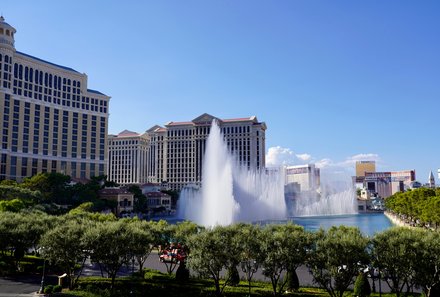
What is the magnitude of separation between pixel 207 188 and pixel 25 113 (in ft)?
274

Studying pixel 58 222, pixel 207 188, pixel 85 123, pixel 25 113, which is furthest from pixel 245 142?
pixel 58 222

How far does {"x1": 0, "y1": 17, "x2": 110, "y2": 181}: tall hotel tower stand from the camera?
126 metres

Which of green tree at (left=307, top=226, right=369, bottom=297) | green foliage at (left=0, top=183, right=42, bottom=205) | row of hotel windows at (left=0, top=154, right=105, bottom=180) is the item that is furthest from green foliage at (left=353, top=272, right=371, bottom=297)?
row of hotel windows at (left=0, top=154, right=105, bottom=180)

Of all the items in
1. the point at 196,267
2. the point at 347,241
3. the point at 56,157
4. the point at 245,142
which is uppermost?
the point at 245,142

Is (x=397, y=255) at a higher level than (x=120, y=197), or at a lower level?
lower

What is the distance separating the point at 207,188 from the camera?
7931 cm

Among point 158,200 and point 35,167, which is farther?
point 158,200

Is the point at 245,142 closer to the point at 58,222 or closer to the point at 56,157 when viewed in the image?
the point at 56,157

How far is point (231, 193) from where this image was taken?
78188 mm

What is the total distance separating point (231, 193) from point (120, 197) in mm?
50246

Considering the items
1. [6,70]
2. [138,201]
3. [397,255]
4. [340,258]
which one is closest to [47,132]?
[6,70]


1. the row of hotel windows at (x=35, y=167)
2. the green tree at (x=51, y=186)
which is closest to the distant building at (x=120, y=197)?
the green tree at (x=51, y=186)

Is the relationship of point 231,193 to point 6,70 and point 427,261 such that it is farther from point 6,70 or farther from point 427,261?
point 6,70

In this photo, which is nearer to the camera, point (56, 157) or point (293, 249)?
point (293, 249)
